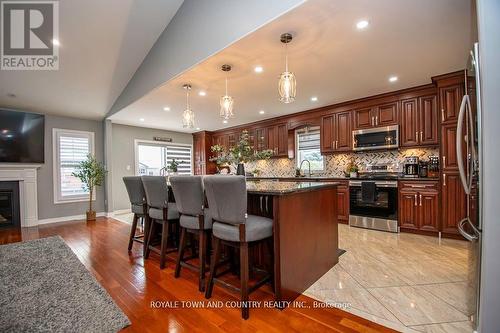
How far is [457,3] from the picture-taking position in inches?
74.5

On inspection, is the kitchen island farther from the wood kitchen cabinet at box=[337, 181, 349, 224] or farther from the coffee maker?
the coffee maker

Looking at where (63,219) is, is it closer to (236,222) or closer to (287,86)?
(236,222)

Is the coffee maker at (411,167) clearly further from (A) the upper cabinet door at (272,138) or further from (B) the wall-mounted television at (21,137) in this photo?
(B) the wall-mounted television at (21,137)

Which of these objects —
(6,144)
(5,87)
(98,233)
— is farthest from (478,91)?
(6,144)

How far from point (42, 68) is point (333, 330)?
532cm

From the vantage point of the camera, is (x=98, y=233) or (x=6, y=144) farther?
(x=6, y=144)

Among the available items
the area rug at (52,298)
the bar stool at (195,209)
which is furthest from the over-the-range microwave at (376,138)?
the area rug at (52,298)

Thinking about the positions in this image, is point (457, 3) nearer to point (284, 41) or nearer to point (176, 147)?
point (284, 41)

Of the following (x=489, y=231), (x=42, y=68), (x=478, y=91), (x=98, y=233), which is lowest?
(x=98, y=233)

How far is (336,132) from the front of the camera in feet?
15.6

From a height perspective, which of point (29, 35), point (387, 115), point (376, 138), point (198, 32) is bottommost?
point (376, 138)

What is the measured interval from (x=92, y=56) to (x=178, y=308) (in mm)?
3919

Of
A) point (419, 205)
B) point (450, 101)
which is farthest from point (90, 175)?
point (450, 101)

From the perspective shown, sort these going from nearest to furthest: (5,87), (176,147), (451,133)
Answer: (451,133), (5,87), (176,147)
